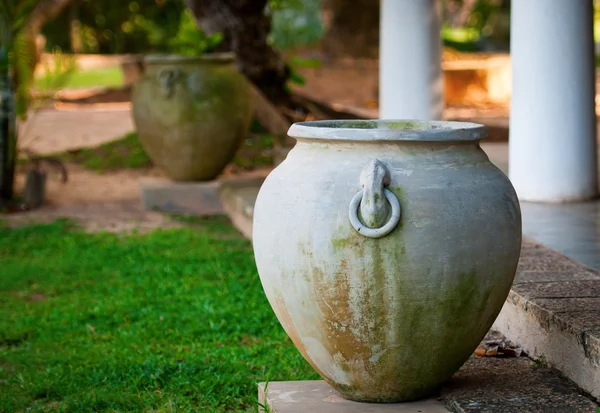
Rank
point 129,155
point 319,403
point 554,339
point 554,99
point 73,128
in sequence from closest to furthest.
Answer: point 319,403 < point 554,339 < point 554,99 < point 129,155 < point 73,128

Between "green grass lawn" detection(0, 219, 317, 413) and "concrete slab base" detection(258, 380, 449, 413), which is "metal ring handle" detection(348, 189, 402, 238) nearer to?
"concrete slab base" detection(258, 380, 449, 413)

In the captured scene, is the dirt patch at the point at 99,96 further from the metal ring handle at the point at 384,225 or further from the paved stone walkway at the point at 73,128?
the metal ring handle at the point at 384,225

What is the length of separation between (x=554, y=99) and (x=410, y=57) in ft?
6.45

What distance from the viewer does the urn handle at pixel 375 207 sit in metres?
2.48

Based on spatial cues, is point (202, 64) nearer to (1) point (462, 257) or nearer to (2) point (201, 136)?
(2) point (201, 136)

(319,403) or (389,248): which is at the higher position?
(389,248)

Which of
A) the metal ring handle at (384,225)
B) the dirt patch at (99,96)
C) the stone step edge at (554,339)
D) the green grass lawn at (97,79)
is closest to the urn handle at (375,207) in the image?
the metal ring handle at (384,225)

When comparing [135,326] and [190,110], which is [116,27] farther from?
[135,326]

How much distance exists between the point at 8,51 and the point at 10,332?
3561 millimetres

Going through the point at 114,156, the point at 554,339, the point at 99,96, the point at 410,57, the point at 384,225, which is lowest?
the point at 114,156

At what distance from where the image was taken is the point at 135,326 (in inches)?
166

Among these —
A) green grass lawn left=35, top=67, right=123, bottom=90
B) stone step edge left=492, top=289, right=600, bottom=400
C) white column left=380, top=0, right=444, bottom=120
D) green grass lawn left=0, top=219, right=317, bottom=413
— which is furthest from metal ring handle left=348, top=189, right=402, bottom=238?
green grass lawn left=35, top=67, right=123, bottom=90

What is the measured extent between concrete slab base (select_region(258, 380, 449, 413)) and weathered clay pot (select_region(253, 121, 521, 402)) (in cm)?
5

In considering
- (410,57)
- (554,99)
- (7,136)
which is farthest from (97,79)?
(554,99)
